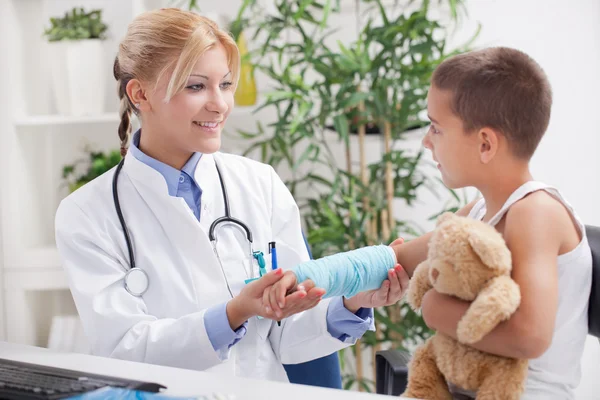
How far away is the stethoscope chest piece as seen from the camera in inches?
60.9

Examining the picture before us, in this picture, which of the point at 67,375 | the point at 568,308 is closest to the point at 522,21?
the point at 568,308

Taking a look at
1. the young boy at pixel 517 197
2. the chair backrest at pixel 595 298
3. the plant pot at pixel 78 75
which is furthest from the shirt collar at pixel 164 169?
the plant pot at pixel 78 75

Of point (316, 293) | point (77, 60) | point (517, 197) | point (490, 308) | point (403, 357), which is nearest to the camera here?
point (490, 308)

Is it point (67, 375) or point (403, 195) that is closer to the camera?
point (67, 375)

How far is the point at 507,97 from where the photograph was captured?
116 cm

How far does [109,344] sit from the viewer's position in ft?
4.99

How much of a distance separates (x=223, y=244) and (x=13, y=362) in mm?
551

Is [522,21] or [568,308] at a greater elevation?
[522,21]

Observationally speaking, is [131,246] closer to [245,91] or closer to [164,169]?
[164,169]

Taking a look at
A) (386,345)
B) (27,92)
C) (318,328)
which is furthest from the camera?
(27,92)

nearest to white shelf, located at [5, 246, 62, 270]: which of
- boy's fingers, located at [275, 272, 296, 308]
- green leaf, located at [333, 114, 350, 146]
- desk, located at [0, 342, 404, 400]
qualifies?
green leaf, located at [333, 114, 350, 146]

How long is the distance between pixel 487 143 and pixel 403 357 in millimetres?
573

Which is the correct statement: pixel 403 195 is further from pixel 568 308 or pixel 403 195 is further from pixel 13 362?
pixel 13 362

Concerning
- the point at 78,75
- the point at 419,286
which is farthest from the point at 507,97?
the point at 78,75
